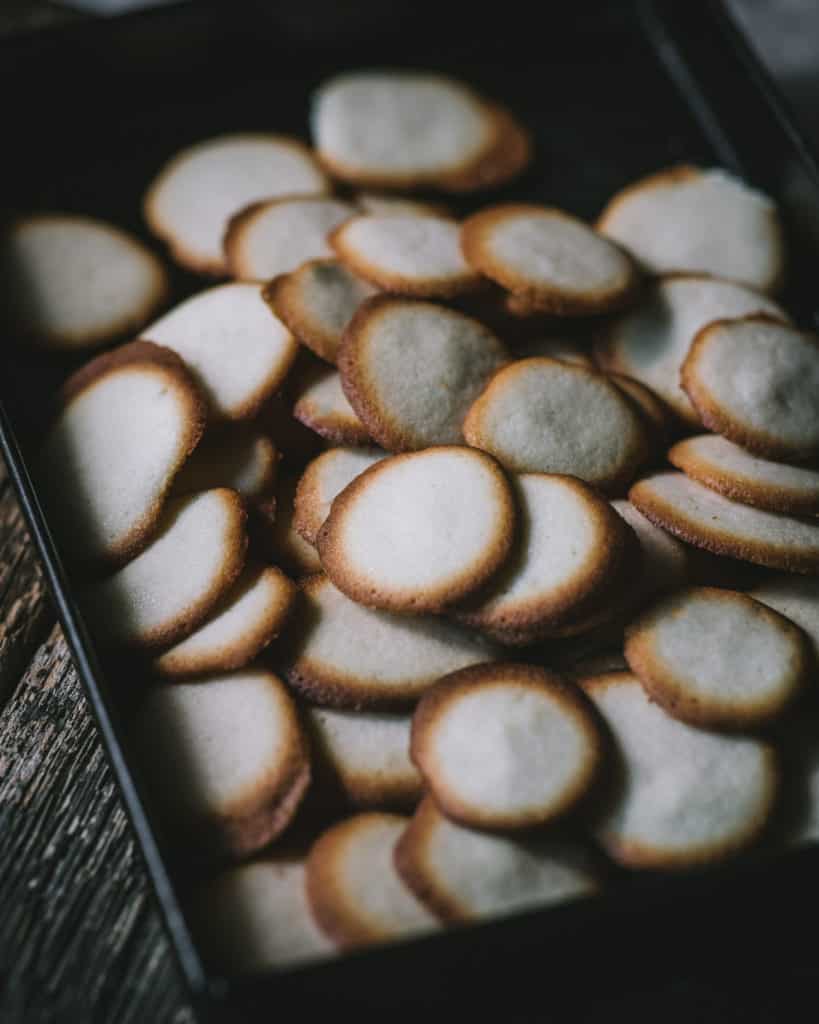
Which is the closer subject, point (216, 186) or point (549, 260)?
point (549, 260)

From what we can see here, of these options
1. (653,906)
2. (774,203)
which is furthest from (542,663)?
(774,203)

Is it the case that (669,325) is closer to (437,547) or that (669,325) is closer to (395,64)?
(437,547)

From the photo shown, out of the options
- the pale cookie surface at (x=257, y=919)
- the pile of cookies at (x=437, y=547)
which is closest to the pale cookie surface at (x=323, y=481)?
the pile of cookies at (x=437, y=547)

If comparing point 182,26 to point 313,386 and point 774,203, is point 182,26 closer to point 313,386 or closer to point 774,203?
point 313,386

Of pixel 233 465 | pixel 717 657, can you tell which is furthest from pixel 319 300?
pixel 717 657

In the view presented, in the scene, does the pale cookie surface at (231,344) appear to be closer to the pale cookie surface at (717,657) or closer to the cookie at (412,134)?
the cookie at (412,134)

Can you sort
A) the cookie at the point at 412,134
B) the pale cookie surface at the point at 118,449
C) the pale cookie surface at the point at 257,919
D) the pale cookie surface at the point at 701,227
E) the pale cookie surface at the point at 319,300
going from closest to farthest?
the pale cookie surface at the point at 257,919 → the pale cookie surface at the point at 118,449 → the pale cookie surface at the point at 319,300 → the pale cookie surface at the point at 701,227 → the cookie at the point at 412,134
